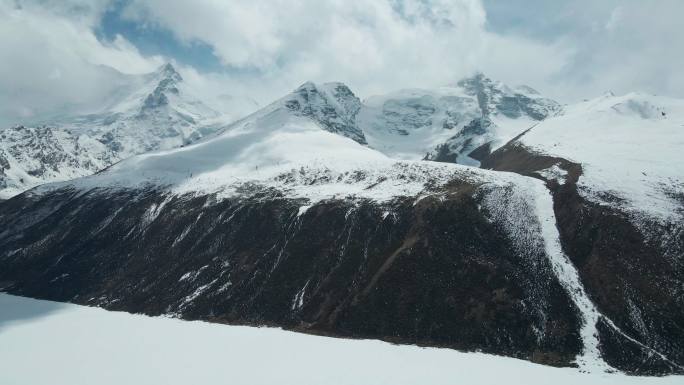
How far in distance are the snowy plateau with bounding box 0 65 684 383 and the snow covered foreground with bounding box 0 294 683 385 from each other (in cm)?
38

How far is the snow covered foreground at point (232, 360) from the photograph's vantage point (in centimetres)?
4694

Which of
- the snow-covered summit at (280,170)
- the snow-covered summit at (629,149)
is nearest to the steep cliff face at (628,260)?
the snow-covered summit at (629,149)

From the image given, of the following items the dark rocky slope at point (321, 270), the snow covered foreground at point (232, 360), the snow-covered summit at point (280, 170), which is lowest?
the snow covered foreground at point (232, 360)

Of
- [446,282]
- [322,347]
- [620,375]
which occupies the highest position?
[446,282]

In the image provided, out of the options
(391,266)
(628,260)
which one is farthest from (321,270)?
(628,260)

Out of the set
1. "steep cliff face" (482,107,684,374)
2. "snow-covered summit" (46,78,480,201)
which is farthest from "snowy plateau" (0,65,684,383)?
"snow-covered summit" (46,78,480,201)

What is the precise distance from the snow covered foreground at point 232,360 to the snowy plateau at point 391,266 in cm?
38

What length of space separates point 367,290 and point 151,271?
43.7 meters

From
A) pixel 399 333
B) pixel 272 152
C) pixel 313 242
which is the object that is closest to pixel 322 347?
pixel 399 333

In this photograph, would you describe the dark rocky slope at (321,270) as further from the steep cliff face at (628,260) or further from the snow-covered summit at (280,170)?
the snow-covered summit at (280,170)

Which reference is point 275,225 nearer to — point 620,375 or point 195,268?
point 195,268

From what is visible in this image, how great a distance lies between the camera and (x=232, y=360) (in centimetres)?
5175

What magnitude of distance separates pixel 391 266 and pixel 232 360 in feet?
87.7

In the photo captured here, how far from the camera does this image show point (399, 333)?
199ft
